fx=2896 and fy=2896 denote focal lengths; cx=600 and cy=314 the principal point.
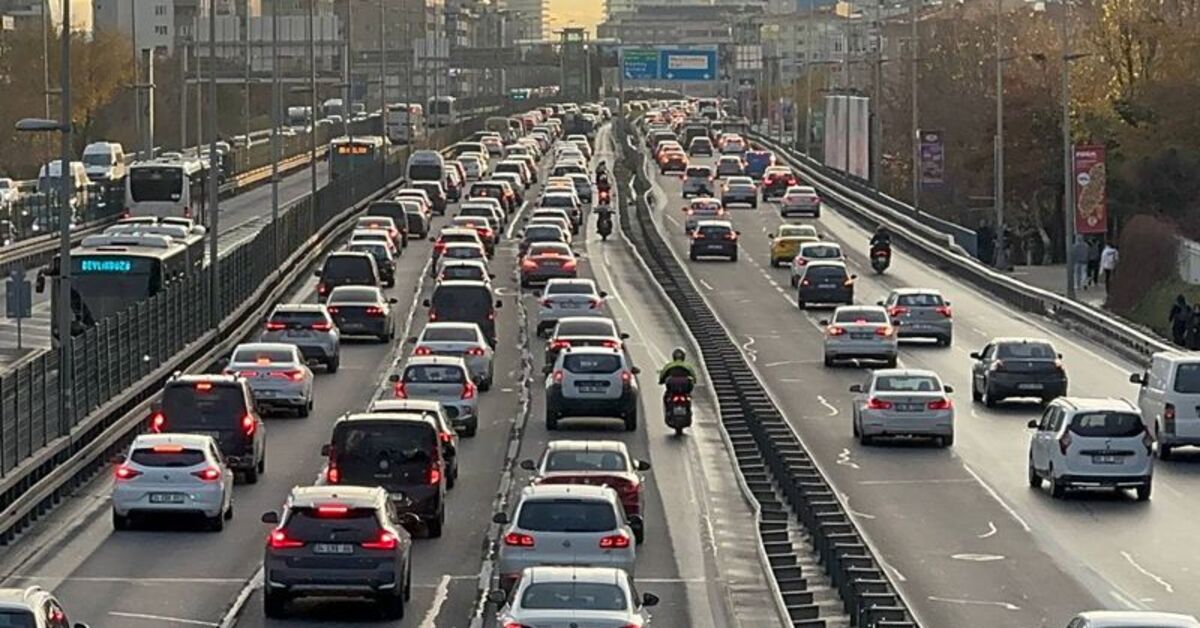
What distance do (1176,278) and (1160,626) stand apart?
56361 mm

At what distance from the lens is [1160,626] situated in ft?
65.9

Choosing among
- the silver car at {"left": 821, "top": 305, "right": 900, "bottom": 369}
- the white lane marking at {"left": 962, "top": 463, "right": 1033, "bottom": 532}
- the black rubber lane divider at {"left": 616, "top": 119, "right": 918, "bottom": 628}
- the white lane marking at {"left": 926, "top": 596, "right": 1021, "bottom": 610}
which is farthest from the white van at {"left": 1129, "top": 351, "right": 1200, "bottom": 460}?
the silver car at {"left": 821, "top": 305, "right": 900, "bottom": 369}

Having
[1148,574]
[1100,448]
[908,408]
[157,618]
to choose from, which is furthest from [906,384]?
[157,618]

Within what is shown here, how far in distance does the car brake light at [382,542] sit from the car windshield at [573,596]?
196 inches

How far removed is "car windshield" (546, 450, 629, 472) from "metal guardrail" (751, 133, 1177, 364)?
24.1 metres

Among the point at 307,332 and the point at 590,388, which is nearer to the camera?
the point at 590,388

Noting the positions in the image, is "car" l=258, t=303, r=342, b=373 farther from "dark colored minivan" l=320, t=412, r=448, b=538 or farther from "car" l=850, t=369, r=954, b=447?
"dark colored minivan" l=320, t=412, r=448, b=538

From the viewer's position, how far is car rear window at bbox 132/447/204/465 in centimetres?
3344

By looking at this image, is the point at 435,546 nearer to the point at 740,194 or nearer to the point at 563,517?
the point at 563,517

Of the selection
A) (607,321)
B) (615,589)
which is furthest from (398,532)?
(607,321)

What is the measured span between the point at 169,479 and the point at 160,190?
5442 cm

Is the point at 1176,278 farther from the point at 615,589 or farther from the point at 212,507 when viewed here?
the point at 615,589

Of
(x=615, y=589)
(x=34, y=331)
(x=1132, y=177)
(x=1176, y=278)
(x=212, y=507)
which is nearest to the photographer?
(x=615, y=589)

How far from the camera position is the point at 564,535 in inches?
1087
